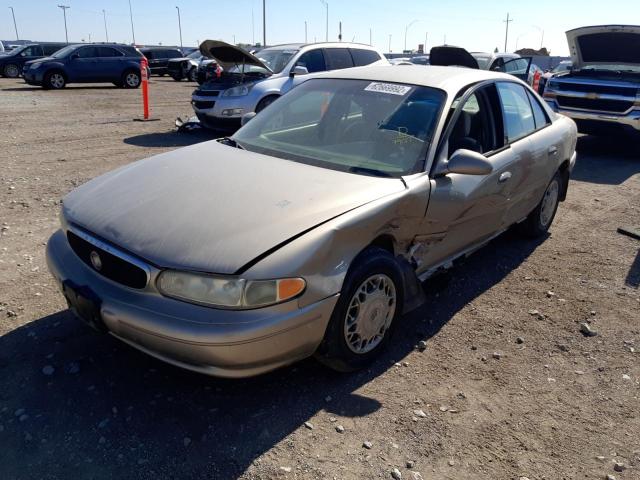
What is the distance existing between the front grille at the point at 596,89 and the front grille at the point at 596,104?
0.13 metres

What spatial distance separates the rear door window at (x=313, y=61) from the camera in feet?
33.6

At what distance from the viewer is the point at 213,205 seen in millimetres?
2855

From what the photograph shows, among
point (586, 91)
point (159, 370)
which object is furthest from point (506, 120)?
point (586, 91)

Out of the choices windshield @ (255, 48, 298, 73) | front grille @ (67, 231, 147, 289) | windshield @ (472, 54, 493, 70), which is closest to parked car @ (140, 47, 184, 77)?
windshield @ (255, 48, 298, 73)

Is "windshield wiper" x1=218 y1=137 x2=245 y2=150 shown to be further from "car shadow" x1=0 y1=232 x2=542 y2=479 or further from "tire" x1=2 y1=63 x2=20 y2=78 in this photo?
"tire" x1=2 y1=63 x2=20 y2=78

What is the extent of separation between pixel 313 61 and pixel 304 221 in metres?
8.29

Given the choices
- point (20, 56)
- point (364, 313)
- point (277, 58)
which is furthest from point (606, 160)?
point (20, 56)

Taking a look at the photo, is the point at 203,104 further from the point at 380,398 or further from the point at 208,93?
the point at 380,398

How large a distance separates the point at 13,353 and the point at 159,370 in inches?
35.1

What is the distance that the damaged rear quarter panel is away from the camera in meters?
2.50

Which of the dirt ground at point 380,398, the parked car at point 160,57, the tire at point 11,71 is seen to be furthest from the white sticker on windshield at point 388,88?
the parked car at point 160,57

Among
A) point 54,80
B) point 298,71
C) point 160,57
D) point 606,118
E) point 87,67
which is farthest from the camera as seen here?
point 160,57

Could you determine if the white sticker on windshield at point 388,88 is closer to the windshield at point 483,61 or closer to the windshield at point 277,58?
the windshield at point 277,58

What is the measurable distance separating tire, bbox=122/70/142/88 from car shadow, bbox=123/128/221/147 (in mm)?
11884
